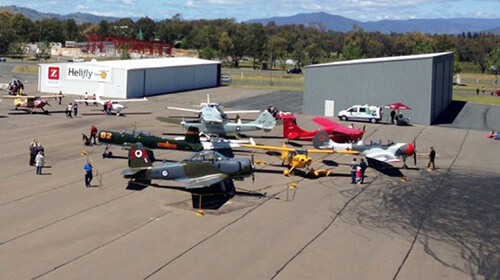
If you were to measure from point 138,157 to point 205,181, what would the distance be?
10.2ft

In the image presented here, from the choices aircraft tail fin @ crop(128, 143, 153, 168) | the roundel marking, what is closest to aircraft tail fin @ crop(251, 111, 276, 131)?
aircraft tail fin @ crop(128, 143, 153, 168)

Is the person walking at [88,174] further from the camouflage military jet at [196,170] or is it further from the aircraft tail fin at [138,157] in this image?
the aircraft tail fin at [138,157]

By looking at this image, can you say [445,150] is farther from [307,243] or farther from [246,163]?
[307,243]

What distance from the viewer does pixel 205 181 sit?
2364 cm

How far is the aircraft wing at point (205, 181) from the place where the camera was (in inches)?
921

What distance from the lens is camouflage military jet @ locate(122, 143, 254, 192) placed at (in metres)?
24.0

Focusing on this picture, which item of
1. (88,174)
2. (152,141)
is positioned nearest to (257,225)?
(88,174)

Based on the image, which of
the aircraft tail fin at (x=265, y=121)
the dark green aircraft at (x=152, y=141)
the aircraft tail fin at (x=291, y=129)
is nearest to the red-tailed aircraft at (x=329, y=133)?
the aircraft tail fin at (x=291, y=129)

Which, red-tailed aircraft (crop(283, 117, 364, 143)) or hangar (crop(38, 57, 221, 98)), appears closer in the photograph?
red-tailed aircraft (crop(283, 117, 364, 143))

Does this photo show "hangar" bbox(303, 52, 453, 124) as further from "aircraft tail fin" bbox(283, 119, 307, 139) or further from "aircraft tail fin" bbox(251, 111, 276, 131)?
"aircraft tail fin" bbox(251, 111, 276, 131)

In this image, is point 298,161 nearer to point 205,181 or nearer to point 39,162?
point 205,181

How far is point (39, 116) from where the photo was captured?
44.8 metres

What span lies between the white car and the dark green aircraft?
65.6 feet

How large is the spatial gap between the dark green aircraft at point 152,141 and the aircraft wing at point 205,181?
262 inches
